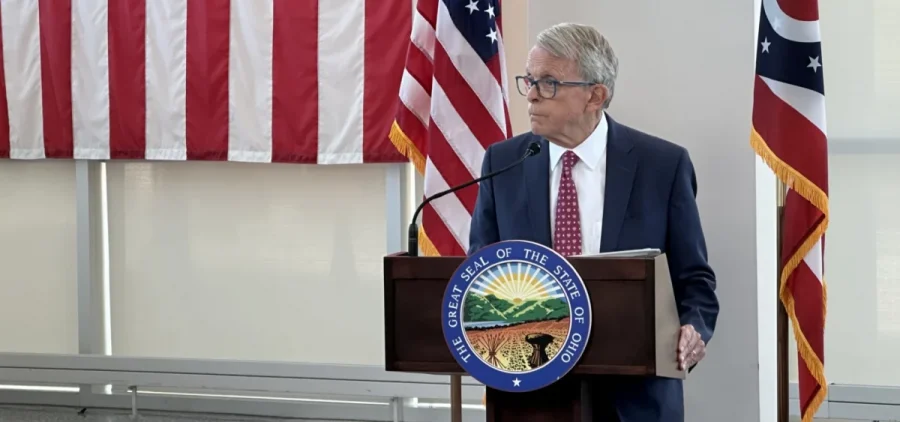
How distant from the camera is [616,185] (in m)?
2.18

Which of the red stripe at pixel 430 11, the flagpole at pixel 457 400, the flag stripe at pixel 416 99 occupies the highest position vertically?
the red stripe at pixel 430 11

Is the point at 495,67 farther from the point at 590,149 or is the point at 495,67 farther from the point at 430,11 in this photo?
the point at 590,149

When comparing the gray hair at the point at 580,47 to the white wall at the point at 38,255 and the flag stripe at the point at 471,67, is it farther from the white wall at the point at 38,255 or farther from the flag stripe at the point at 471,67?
the white wall at the point at 38,255

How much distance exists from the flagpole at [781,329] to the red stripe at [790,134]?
199 millimetres

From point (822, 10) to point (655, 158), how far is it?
2167 mm

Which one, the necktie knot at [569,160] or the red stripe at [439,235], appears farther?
the red stripe at [439,235]

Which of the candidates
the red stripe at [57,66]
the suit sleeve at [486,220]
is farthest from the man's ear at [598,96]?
the red stripe at [57,66]

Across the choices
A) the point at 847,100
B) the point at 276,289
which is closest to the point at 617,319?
the point at 847,100

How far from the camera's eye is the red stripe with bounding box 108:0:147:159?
454 cm

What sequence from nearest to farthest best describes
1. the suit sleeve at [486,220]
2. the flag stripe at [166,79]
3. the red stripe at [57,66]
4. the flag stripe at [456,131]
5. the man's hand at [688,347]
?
1. the man's hand at [688,347]
2. the suit sleeve at [486,220]
3. the flag stripe at [456,131]
4. the flag stripe at [166,79]
5. the red stripe at [57,66]

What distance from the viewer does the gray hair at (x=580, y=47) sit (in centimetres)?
Result: 213

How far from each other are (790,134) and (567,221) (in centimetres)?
100

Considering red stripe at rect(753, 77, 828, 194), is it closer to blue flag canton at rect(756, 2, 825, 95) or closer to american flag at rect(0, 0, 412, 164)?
blue flag canton at rect(756, 2, 825, 95)

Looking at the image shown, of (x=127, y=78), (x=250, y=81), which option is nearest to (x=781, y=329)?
(x=250, y=81)
